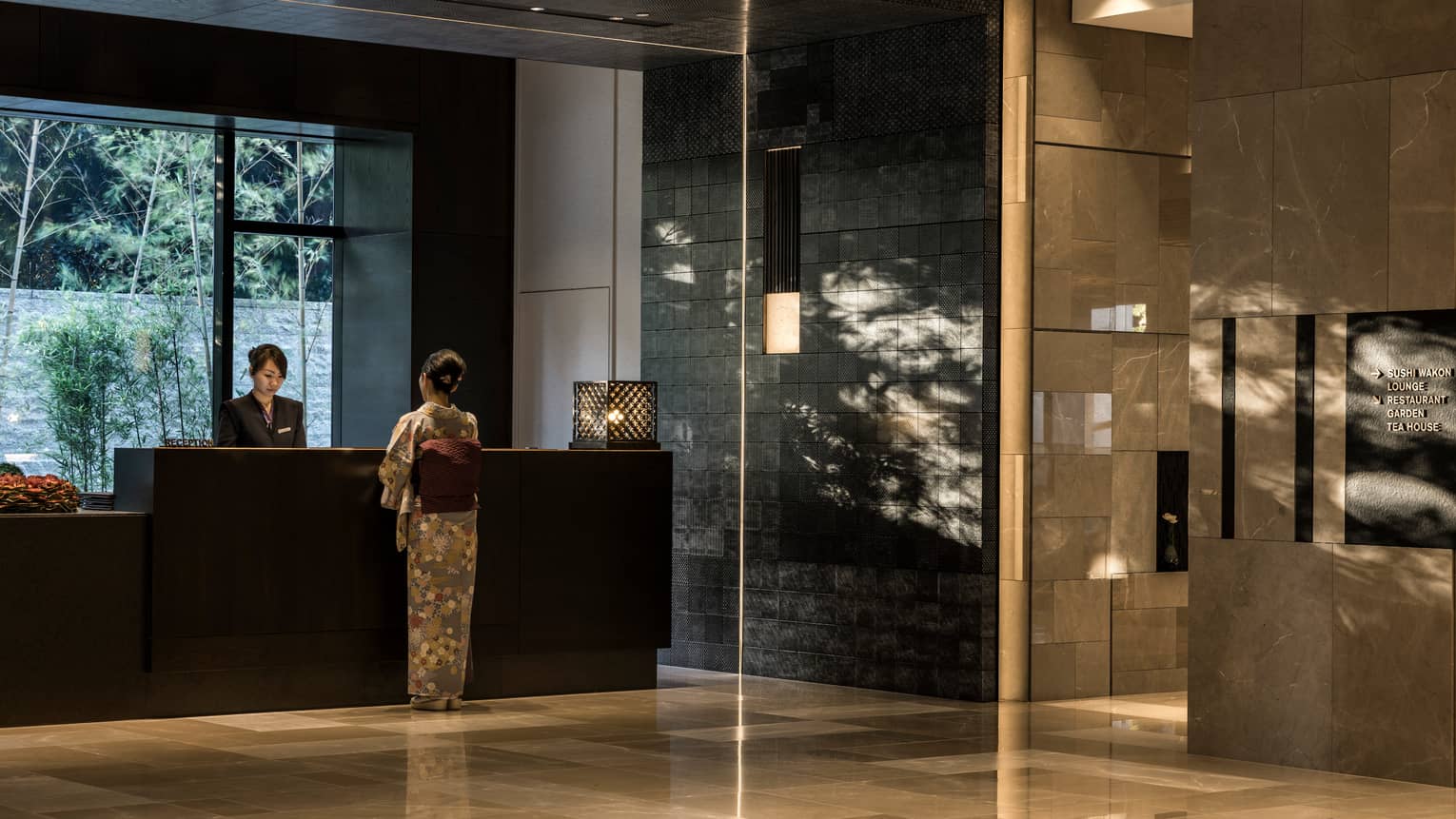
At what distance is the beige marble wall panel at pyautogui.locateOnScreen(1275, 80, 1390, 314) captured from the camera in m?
6.64

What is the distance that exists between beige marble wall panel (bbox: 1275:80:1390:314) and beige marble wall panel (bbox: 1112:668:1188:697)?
9.03ft

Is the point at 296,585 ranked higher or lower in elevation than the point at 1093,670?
higher

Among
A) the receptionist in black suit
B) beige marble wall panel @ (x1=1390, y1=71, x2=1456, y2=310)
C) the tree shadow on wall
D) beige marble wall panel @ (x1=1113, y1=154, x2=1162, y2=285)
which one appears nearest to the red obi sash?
the receptionist in black suit

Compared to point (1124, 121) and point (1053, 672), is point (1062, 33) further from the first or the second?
point (1053, 672)

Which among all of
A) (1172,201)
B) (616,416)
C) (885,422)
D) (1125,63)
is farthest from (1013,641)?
(1125,63)

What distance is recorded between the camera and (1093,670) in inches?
356

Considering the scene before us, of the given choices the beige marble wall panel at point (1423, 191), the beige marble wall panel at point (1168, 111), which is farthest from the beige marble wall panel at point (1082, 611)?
the beige marble wall panel at point (1423, 191)

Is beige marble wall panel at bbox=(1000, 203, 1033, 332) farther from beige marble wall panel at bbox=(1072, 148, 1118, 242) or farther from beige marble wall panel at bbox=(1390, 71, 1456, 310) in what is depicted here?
beige marble wall panel at bbox=(1390, 71, 1456, 310)

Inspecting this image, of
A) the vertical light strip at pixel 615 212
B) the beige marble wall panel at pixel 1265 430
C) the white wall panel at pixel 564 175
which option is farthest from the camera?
the white wall panel at pixel 564 175

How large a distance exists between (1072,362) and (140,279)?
19.1 feet

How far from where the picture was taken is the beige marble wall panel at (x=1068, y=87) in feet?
29.3

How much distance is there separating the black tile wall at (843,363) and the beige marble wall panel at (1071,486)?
24cm

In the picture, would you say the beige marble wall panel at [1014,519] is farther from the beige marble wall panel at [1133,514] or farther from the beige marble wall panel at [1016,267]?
the beige marble wall panel at [1016,267]

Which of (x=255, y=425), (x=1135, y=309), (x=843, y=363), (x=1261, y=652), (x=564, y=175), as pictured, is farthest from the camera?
(x=564, y=175)
